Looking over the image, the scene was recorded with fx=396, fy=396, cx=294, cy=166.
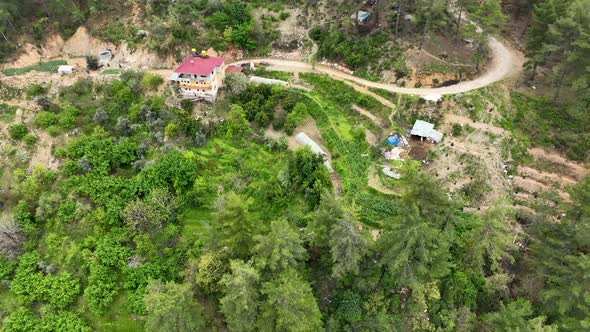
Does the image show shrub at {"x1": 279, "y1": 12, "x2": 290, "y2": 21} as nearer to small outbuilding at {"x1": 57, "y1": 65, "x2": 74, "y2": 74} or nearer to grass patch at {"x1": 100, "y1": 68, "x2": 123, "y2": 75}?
grass patch at {"x1": 100, "y1": 68, "x2": 123, "y2": 75}

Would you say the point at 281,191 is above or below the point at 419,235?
below

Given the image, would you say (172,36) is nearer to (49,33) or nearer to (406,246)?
(49,33)

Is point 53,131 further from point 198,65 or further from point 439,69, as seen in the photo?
point 439,69

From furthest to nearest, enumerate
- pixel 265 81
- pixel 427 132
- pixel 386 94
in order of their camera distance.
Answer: pixel 265 81, pixel 386 94, pixel 427 132

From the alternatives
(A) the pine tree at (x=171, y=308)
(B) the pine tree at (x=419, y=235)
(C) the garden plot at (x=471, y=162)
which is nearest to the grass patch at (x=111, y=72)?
(A) the pine tree at (x=171, y=308)

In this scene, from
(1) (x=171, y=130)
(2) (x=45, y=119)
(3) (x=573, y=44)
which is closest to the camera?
(3) (x=573, y=44)

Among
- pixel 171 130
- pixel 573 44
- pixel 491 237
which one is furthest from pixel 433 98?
pixel 171 130
